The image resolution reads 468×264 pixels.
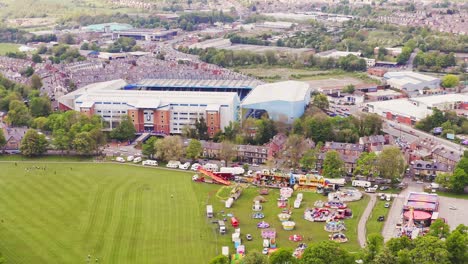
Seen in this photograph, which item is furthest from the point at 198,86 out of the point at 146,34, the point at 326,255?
the point at 146,34

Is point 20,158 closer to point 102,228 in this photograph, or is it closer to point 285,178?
point 102,228

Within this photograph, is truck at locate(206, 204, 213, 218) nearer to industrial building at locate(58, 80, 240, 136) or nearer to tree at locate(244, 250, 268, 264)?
tree at locate(244, 250, 268, 264)

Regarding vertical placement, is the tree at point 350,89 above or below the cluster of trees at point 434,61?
below

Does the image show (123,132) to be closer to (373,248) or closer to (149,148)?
(149,148)

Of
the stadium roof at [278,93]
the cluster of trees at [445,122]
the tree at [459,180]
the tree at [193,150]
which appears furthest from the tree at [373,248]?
the stadium roof at [278,93]

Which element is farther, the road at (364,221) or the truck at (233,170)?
the truck at (233,170)

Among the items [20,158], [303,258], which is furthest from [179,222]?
[20,158]

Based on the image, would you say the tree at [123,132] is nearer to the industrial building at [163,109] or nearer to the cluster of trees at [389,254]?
the industrial building at [163,109]
